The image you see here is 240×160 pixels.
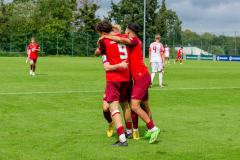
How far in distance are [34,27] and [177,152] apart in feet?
271

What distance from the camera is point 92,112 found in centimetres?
1302

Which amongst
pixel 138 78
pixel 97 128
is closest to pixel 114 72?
pixel 138 78

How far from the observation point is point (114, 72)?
28.8 feet

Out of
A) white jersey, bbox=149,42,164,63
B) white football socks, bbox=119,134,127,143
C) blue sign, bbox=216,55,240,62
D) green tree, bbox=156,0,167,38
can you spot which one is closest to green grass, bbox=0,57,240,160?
white football socks, bbox=119,134,127,143

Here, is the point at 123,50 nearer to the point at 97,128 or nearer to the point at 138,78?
the point at 138,78

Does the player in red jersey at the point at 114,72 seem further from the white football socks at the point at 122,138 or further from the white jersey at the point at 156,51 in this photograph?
the white jersey at the point at 156,51

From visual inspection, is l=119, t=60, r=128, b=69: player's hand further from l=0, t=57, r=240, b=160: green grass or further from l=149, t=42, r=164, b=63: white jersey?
l=149, t=42, r=164, b=63: white jersey

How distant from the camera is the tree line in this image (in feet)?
256

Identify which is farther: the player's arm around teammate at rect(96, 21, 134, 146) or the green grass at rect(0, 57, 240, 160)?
the player's arm around teammate at rect(96, 21, 134, 146)

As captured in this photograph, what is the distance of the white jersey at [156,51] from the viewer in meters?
20.8

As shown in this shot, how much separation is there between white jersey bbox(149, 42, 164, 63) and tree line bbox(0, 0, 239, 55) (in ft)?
165

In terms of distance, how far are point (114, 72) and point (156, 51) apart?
12.2 meters

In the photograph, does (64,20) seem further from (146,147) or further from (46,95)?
(146,147)

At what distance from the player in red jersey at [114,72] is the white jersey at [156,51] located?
39.2 ft
